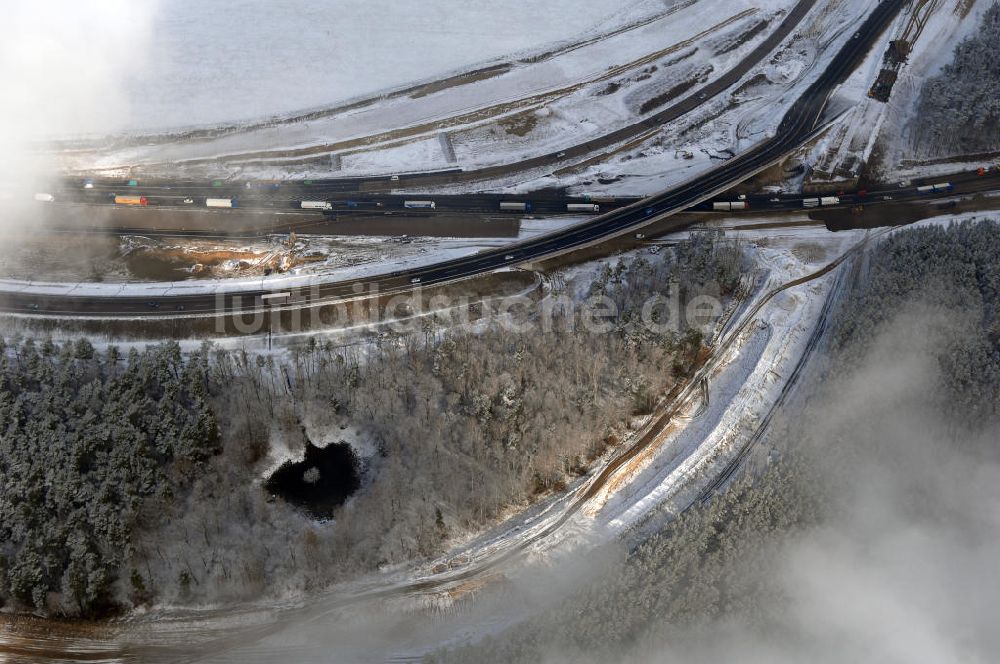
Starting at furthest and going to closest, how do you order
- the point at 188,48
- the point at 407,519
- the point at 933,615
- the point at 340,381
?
1. the point at 188,48
2. the point at 340,381
3. the point at 407,519
4. the point at 933,615

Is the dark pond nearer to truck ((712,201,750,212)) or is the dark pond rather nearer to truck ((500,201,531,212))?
truck ((500,201,531,212))

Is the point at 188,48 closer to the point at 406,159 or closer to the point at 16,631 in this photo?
the point at 406,159

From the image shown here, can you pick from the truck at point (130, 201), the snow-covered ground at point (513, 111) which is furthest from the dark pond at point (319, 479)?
the truck at point (130, 201)

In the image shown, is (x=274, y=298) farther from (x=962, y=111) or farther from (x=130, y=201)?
(x=962, y=111)

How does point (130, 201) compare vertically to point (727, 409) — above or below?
above

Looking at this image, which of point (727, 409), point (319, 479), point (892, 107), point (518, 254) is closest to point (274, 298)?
point (319, 479)

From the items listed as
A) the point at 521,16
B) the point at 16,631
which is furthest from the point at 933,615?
the point at 521,16
